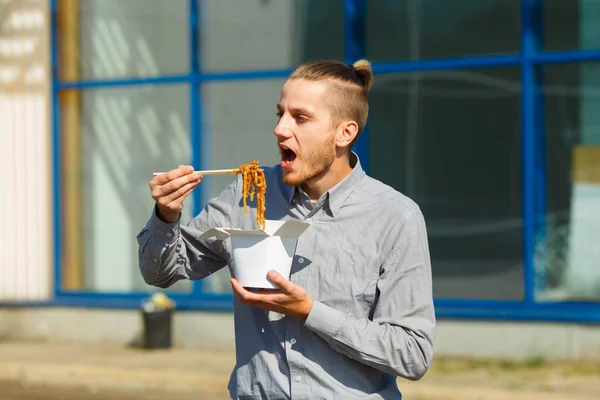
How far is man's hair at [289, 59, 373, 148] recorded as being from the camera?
340cm

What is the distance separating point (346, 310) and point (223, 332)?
8.60m

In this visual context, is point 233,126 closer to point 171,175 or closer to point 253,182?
point 253,182

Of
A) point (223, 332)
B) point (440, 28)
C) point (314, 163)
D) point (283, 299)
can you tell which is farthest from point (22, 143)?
point (283, 299)

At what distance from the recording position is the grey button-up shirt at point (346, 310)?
10.6 ft

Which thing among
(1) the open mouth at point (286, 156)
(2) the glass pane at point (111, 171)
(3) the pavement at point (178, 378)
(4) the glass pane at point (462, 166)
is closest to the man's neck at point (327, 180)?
Result: (1) the open mouth at point (286, 156)

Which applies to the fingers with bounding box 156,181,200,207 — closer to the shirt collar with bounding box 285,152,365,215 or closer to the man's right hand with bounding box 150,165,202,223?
the man's right hand with bounding box 150,165,202,223

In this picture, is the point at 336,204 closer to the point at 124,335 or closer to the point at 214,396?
the point at 214,396

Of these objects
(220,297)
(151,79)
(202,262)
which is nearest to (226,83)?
(151,79)

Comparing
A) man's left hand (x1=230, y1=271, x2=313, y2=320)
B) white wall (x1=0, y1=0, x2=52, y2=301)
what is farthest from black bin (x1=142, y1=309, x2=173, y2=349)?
man's left hand (x1=230, y1=271, x2=313, y2=320)

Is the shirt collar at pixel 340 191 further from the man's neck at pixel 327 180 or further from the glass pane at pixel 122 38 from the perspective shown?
the glass pane at pixel 122 38

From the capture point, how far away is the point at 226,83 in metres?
12.3

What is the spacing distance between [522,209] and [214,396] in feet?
10.8

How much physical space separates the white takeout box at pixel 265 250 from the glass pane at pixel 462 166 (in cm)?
768

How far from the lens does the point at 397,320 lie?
3.26m
